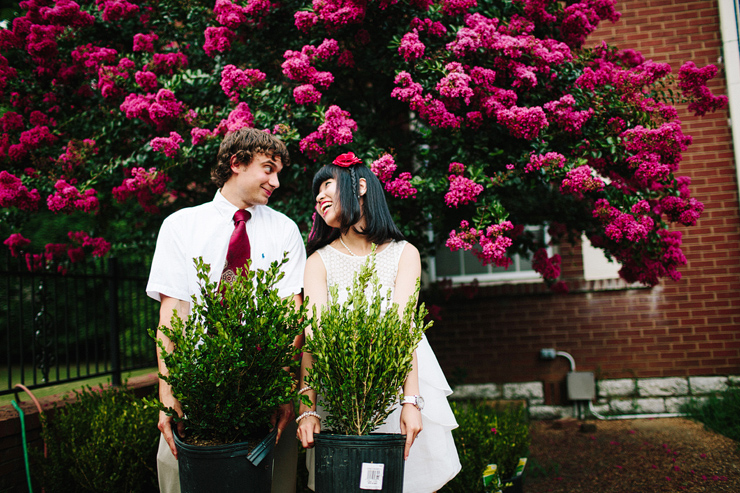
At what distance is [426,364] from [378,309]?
22.8 inches

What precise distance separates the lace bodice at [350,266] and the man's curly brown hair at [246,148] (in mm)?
540

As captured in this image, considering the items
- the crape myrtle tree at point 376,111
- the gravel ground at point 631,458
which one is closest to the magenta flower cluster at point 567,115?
the crape myrtle tree at point 376,111

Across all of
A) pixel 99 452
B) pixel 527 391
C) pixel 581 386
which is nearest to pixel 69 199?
pixel 99 452

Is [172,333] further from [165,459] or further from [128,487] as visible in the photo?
[128,487]

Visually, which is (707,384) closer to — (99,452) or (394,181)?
(394,181)

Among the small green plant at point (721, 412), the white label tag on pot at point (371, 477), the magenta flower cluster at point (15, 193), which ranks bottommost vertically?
the small green plant at point (721, 412)

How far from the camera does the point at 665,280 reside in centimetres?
552

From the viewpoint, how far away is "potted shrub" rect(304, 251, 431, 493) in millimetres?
1600

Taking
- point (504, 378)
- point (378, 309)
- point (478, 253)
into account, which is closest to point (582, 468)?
point (504, 378)

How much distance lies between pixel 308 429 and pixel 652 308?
5.12m

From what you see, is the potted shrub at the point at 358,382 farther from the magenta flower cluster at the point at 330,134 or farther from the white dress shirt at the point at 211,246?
the magenta flower cluster at the point at 330,134

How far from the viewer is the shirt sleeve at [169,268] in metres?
2.11

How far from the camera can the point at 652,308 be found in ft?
18.2

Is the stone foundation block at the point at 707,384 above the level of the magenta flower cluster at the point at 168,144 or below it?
below
